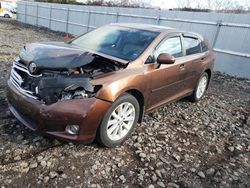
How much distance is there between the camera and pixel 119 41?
4488 mm

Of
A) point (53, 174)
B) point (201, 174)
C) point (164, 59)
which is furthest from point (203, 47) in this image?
point (53, 174)

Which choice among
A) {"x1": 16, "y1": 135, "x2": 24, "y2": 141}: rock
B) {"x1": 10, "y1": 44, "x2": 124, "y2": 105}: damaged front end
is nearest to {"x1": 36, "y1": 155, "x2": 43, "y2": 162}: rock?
{"x1": 16, "y1": 135, "x2": 24, "y2": 141}: rock

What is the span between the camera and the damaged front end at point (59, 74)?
319cm

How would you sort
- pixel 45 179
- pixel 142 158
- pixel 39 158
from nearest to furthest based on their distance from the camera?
1. pixel 45 179
2. pixel 39 158
3. pixel 142 158

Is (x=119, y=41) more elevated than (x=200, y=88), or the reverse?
(x=119, y=41)

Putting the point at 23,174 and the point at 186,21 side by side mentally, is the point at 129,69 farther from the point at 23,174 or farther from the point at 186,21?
the point at 186,21

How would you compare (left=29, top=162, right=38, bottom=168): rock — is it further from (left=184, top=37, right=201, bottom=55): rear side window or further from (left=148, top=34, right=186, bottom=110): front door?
(left=184, top=37, right=201, bottom=55): rear side window

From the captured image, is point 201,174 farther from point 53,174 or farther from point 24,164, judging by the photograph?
point 24,164

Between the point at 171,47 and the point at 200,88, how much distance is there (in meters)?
1.82

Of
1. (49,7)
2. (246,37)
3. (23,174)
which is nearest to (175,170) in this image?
(23,174)

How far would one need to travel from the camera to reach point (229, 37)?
9914 mm

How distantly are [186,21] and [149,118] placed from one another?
7622mm

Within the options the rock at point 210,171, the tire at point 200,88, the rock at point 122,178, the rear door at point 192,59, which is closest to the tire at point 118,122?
the rock at point 122,178

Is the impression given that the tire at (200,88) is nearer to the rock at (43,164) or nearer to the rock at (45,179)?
the rock at (43,164)
